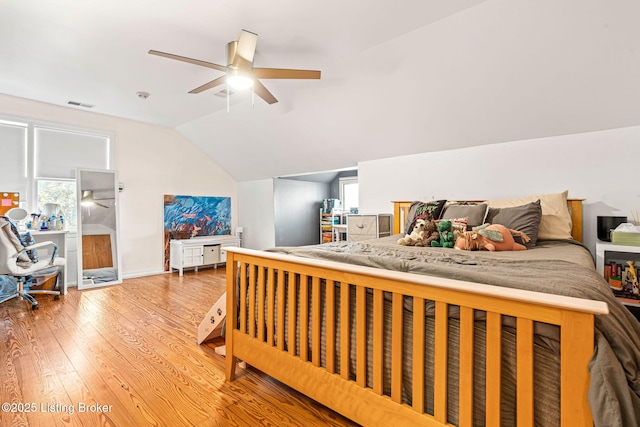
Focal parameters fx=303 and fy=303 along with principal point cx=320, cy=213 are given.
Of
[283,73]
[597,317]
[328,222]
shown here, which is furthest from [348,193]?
[597,317]

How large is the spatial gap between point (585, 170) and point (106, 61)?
4.40m

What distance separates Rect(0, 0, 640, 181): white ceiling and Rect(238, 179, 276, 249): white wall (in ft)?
6.98

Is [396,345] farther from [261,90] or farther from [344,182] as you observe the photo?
[344,182]

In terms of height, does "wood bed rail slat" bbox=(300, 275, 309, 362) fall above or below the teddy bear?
below

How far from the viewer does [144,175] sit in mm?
4777

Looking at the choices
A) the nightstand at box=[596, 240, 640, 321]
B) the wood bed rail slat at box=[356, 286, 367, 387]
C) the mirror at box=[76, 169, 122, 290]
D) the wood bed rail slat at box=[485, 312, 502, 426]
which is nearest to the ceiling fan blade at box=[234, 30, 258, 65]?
the wood bed rail slat at box=[356, 286, 367, 387]

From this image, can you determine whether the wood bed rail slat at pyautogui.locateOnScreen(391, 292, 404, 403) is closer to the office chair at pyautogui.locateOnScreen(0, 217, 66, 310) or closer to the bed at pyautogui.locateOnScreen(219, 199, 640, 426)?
the bed at pyautogui.locateOnScreen(219, 199, 640, 426)

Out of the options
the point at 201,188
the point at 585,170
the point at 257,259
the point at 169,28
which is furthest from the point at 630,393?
the point at 201,188

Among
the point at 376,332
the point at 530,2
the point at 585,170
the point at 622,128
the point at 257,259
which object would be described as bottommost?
the point at 376,332

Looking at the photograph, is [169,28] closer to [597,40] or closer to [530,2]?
[530,2]

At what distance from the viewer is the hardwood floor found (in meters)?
1.53

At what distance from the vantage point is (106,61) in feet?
9.11

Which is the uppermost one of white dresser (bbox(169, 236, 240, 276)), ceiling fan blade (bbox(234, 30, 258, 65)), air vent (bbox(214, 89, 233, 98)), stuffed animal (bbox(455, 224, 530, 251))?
air vent (bbox(214, 89, 233, 98))

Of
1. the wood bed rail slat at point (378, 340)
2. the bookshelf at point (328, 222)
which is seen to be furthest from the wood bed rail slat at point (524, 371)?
the bookshelf at point (328, 222)
